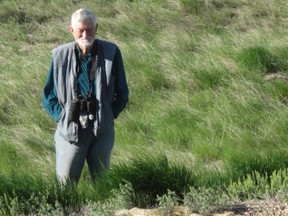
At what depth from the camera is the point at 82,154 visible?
535cm

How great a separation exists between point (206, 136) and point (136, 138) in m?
0.75

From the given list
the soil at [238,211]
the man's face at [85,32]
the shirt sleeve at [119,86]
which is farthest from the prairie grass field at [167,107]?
the man's face at [85,32]

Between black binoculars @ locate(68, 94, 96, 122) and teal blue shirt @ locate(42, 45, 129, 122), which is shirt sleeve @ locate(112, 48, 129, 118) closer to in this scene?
teal blue shirt @ locate(42, 45, 129, 122)

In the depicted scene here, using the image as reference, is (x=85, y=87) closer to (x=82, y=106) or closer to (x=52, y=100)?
(x=82, y=106)

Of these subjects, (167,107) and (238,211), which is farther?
(167,107)

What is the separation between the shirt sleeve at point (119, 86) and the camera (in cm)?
529

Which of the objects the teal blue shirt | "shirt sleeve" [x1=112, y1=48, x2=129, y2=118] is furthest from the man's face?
"shirt sleeve" [x1=112, y1=48, x2=129, y2=118]

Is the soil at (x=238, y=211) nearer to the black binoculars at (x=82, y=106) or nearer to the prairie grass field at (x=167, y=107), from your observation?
the prairie grass field at (x=167, y=107)

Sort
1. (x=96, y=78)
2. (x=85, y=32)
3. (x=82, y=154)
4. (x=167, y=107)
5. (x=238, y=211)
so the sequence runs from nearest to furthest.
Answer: (x=238, y=211)
(x=85, y=32)
(x=96, y=78)
(x=82, y=154)
(x=167, y=107)

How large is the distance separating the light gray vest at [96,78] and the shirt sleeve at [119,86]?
6 centimetres

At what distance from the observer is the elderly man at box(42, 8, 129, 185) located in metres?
5.18

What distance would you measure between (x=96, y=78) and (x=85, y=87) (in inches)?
4.4

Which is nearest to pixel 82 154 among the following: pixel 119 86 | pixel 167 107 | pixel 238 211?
pixel 119 86

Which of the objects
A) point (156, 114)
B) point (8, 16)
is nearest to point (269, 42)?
point (156, 114)
